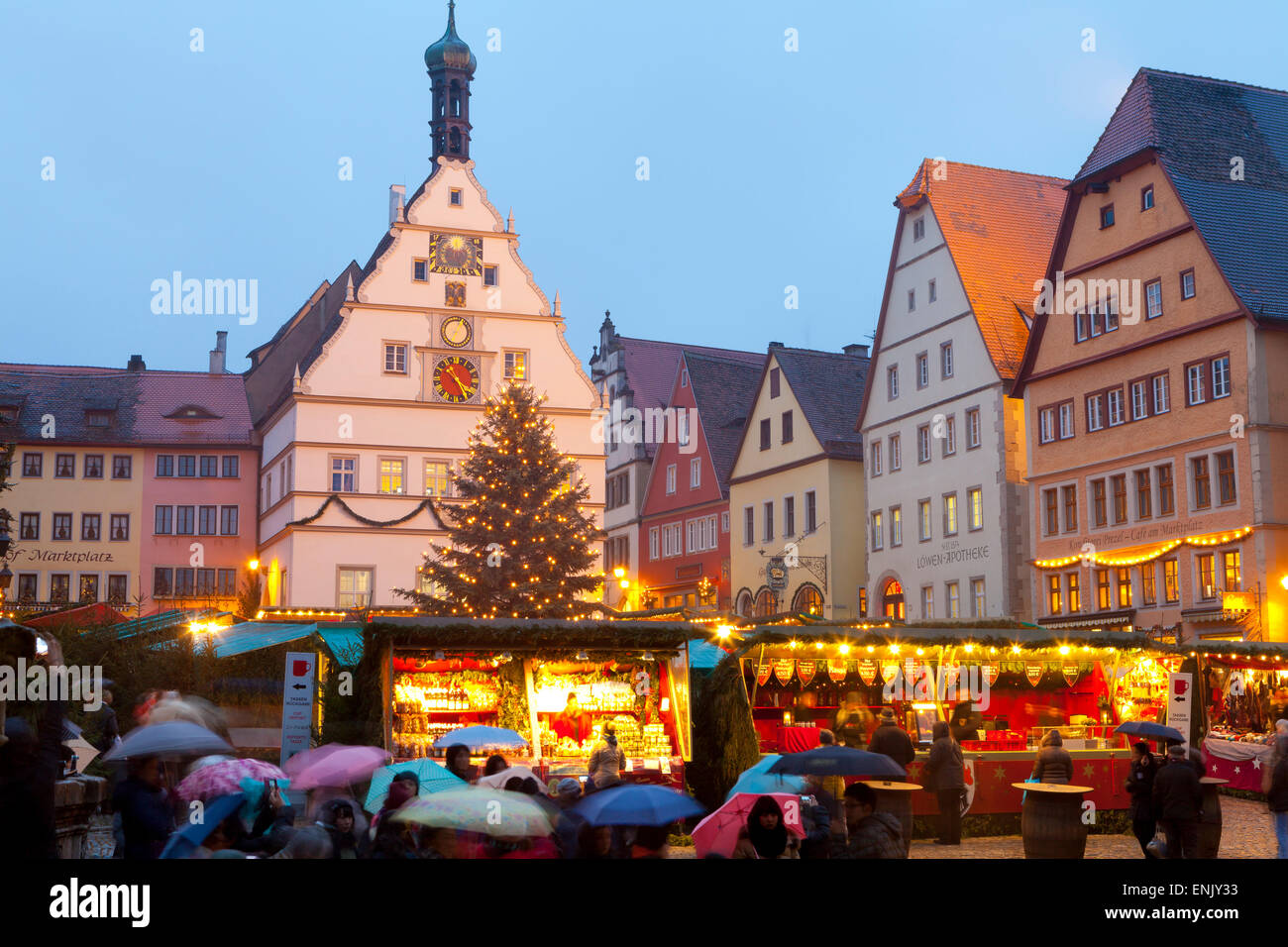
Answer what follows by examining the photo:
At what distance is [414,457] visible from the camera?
49.0 m

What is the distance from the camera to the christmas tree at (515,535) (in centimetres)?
3772

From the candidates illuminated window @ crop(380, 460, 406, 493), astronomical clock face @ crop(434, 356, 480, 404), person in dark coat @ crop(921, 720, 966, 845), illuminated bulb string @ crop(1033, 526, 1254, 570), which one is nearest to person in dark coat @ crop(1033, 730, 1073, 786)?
person in dark coat @ crop(921, 720, 966, 845)

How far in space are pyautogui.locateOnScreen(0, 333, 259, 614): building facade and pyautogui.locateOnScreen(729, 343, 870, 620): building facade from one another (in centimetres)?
1781

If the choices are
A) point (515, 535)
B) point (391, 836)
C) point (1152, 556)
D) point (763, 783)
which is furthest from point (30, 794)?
point (1152, 556)

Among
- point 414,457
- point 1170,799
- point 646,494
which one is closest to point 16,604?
point 414,457

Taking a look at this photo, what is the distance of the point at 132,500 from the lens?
54.8m

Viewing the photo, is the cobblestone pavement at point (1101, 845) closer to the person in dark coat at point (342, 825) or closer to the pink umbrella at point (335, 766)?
the pink umbrella at point (335, 766)

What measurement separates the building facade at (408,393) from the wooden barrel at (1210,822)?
3457cm

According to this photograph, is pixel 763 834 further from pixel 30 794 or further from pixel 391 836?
pixel 30 794

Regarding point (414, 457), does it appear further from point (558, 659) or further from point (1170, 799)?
point (1170, 799)

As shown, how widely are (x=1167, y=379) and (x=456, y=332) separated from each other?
23325mm

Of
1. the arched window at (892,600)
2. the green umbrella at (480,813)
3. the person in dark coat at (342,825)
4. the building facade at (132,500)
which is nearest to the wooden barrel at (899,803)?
the person in dark coat at (342,825)

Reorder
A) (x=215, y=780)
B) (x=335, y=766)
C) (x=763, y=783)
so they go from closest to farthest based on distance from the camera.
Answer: (x=215, y=780) < (x=335, y=766) < (x=763, y=783)
